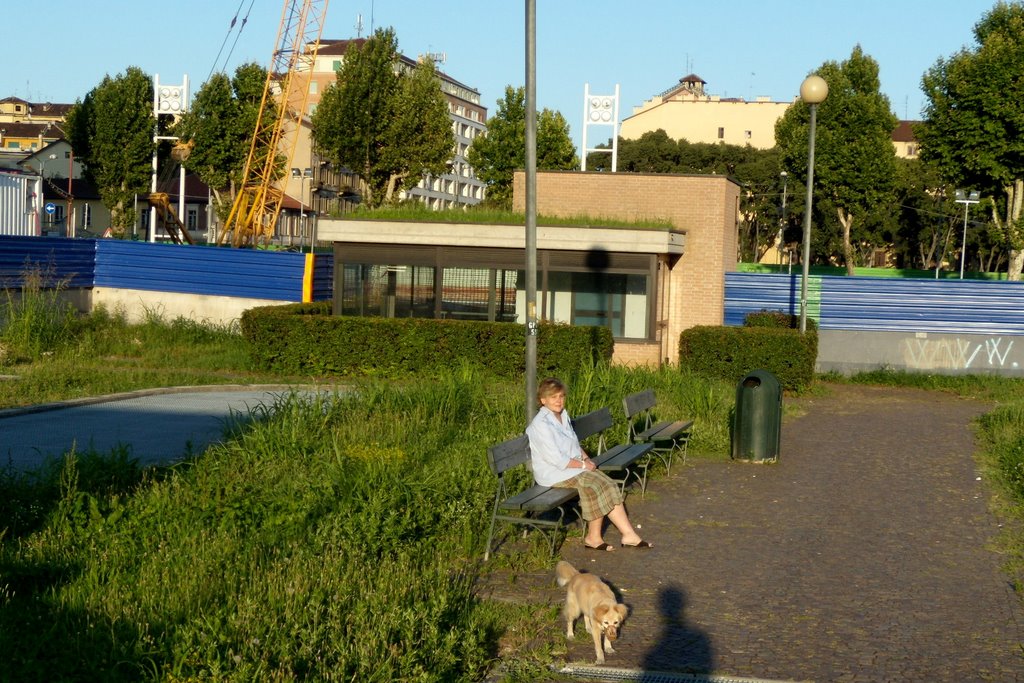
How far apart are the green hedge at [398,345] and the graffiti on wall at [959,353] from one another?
7407 mm

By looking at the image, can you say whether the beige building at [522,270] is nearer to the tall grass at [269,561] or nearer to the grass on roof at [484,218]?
the grass on roof at [484,218]

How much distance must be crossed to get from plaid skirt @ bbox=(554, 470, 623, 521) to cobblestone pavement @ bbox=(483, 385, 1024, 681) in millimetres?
328

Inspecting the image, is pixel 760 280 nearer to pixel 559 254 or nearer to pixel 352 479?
pixel 559 254

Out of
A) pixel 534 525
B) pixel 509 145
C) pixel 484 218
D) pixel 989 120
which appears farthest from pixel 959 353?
pixel 509 145

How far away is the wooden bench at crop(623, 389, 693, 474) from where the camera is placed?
13.1m

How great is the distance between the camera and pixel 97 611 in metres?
6.61

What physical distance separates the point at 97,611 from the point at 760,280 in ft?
70.5

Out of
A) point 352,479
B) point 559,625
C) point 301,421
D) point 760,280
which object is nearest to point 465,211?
point 760,280

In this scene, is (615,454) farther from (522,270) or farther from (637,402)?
(522,270)

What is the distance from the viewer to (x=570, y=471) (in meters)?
9.72

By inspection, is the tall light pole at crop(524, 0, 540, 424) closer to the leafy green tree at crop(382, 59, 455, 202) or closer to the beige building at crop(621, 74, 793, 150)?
the leafy green tree at crop(382, 59, 455, 202)

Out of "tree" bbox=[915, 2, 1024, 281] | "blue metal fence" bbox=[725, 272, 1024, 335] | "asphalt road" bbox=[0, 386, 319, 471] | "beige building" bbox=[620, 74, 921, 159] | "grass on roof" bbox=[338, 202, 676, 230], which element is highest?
"beige building" bbox=[620, 74, 921, 159]

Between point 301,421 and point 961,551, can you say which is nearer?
point 961,551

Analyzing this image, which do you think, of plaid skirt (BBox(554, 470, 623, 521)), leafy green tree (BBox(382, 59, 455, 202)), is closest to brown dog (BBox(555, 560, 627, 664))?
plaid skirt (BBox(554, 470, 623, 521))
